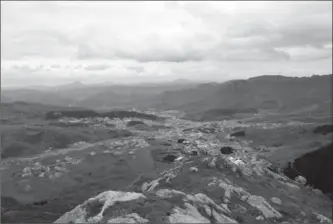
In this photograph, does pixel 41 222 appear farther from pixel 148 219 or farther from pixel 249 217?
pixel 249 217

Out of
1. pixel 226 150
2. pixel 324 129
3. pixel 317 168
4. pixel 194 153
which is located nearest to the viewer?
pixel 317 168

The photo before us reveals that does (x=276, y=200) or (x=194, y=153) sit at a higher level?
(x=194, y=153)

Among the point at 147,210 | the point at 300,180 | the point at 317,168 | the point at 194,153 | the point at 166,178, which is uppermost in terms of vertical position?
the point at 147,210

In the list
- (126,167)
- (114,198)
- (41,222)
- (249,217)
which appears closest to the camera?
(114,198)

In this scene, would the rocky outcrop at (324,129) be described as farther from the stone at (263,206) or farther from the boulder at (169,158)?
the stone at (263,206)

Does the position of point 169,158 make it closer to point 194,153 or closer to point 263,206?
point 194,153

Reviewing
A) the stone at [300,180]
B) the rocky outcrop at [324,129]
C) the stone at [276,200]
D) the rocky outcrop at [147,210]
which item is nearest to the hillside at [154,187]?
the rocky outcrop at [147,210]

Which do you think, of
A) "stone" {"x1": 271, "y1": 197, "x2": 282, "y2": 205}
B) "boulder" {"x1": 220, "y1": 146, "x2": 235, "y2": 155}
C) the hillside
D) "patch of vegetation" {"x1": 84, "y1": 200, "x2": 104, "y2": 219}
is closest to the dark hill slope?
the hillside

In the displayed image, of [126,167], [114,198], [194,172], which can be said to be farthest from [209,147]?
[114,198]

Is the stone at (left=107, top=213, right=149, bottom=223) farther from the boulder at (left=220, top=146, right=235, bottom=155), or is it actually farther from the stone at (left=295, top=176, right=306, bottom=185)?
the boulder at (left=220, top=146, right=235, bottom=155)

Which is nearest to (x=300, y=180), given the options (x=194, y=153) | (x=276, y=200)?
(x=276, y=200)

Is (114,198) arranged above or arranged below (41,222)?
above
